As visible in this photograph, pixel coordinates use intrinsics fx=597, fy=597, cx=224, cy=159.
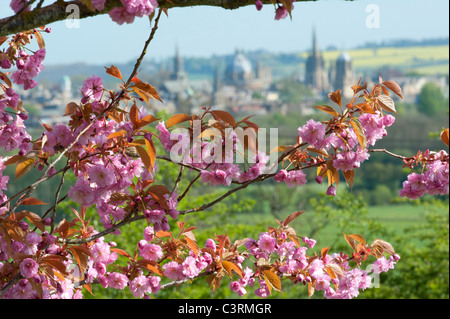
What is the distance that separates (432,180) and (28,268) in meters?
A: 1.03

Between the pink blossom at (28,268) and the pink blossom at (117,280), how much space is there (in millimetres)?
371

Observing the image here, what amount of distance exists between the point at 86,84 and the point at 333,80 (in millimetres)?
69304

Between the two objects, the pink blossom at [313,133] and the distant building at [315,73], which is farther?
the distant building at [315,73]

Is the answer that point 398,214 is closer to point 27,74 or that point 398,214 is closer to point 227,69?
point 27,74

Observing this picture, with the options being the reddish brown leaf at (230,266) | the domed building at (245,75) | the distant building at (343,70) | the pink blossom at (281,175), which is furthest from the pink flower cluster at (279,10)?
the domed building at (245,75)

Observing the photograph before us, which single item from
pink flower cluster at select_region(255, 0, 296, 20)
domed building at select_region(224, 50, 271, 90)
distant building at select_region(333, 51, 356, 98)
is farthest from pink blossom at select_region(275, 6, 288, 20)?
domed building at select_region(224, 50, 271, 90)

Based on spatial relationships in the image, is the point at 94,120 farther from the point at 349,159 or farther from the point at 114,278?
the point at 349,159

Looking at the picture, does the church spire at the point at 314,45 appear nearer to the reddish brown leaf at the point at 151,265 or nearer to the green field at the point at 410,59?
the green field at the point at 410,59

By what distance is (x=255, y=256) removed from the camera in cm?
184

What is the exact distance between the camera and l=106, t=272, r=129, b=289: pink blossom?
1.75m

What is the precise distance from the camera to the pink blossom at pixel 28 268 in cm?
140

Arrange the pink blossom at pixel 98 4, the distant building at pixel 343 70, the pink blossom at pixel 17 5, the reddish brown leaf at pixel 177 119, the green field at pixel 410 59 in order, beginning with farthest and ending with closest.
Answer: the green field at pixel 410 59 → the distant building at pixel 343 70 → the reddish brown leaf at pixel 177 119 → the pink blossom at pixel 17 5 → the pink blossom at pixel 98 4

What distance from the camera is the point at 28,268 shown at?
4.61ft
